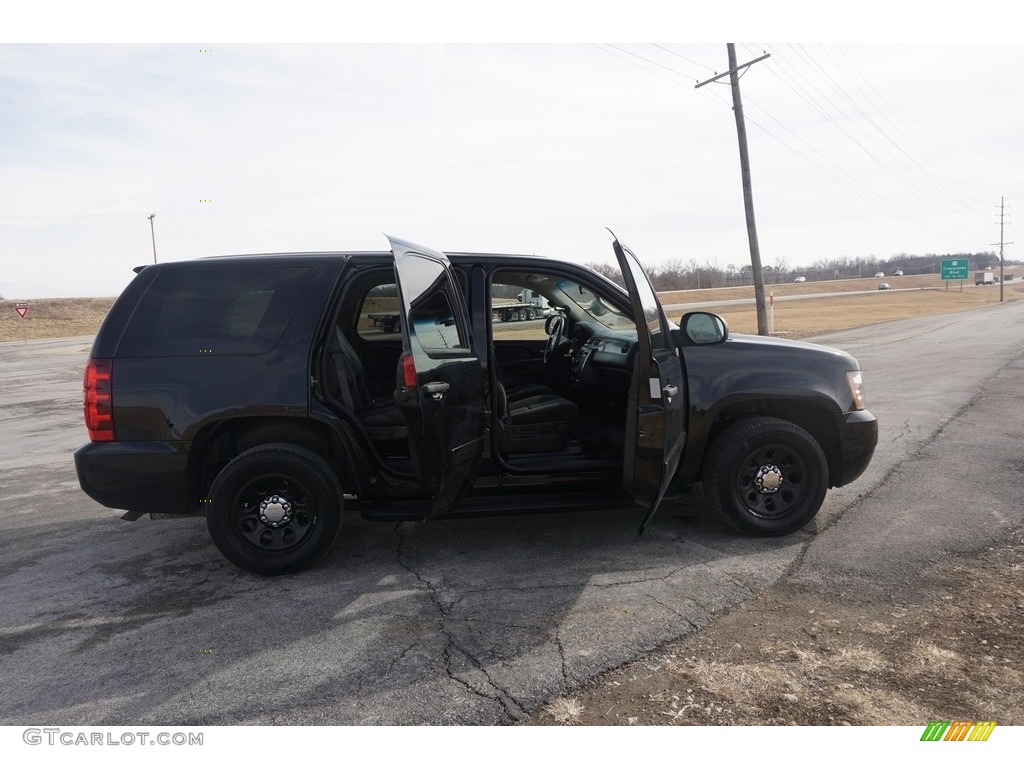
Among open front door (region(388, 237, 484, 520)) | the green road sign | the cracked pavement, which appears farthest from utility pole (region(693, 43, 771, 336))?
the green road sign

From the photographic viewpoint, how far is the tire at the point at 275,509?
441cm

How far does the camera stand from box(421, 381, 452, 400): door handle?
393 cm

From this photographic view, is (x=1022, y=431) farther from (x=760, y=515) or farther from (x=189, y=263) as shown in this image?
(x=189, y=263)

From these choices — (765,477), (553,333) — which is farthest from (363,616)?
(553,333)

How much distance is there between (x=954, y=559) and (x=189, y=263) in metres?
4.94

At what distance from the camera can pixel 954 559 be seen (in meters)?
4.42

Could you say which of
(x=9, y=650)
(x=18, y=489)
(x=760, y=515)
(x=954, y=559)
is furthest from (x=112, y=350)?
(x=954, y=559)

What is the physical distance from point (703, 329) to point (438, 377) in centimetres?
192

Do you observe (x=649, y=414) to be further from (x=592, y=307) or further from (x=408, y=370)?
(x=592, y=307)

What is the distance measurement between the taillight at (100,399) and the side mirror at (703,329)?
3.57 m

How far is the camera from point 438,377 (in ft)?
13.3

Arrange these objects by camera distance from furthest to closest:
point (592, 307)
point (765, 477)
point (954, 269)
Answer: point (954, 269), point (592, 307), point (765, 477)

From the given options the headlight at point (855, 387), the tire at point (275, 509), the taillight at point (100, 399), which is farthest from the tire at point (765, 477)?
the taillight at point (100, 399)

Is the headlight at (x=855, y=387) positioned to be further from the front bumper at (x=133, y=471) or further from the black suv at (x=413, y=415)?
the front bumper at (x=133, y=471)
